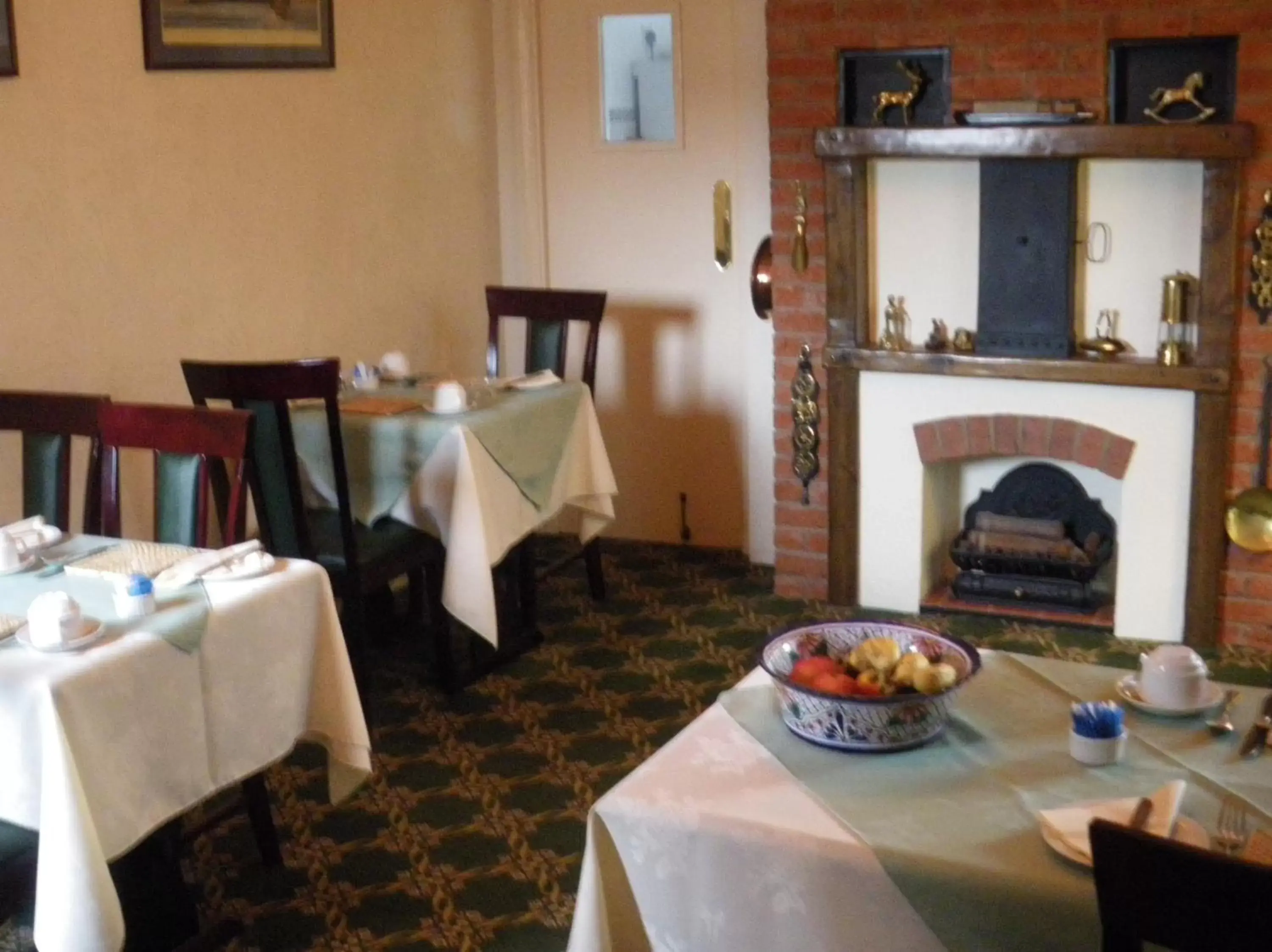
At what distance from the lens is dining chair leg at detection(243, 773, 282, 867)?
304cm

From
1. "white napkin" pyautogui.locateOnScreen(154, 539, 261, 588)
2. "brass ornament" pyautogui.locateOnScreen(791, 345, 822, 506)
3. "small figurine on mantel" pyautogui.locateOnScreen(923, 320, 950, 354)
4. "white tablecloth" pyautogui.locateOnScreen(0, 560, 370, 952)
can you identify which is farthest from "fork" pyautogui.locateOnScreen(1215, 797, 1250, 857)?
"brass ornament" pyautogui.locateOnScreen(791, 345, 822, 506)

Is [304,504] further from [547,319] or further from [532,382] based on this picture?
[547,319]

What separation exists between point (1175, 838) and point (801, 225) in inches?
115

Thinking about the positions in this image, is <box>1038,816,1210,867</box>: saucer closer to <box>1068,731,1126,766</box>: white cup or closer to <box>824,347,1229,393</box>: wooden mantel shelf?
<box>1068,731,1126,766</box>: white cup

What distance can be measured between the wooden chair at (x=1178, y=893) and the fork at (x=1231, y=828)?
0.25 metres

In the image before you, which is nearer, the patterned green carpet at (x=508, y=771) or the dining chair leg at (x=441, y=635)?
the patterned green carpet at (x=508, y=771)

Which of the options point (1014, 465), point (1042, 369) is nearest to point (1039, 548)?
point (1014, 465)

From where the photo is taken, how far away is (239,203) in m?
4.03

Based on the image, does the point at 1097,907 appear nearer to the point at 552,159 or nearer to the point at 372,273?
the point at 372,273

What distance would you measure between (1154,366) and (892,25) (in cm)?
116

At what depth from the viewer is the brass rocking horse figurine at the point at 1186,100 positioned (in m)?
3.88

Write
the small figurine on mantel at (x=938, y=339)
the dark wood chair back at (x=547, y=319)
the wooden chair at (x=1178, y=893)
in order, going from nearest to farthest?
the wooden chair at (x=1178, y=893) < the small figurine on mantel at (x=938, y=339) < the dark wood chair back at (x=547, y=319)

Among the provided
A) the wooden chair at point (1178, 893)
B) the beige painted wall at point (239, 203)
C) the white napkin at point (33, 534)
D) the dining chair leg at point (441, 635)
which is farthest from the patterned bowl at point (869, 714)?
the beige painted wall at point (239, 203)

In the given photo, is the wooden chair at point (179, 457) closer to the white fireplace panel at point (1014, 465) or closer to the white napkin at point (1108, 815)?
the white napkin at point (1108, 815)
